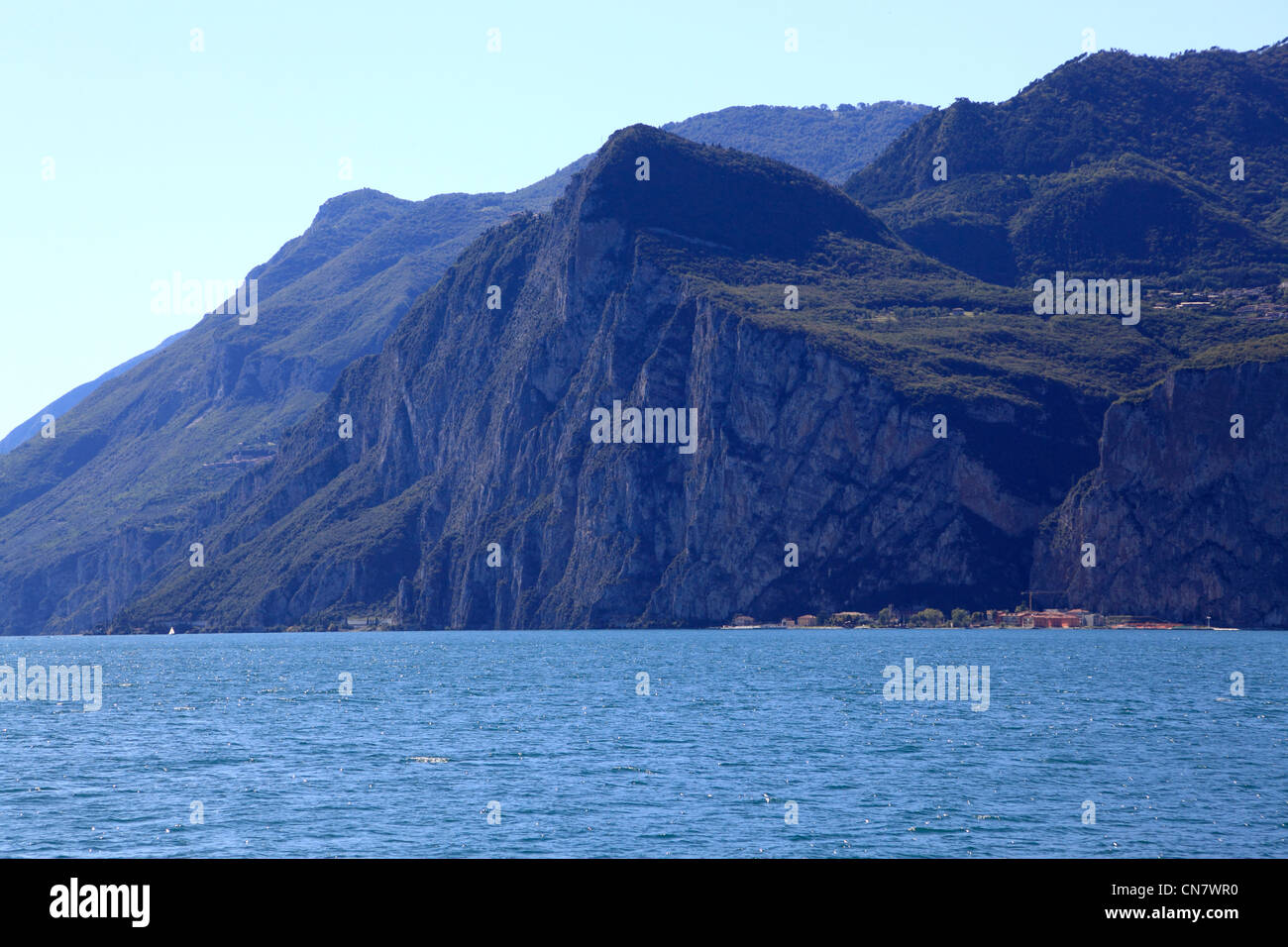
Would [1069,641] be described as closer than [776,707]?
No

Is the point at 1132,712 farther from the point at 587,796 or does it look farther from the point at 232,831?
the point at 232,831

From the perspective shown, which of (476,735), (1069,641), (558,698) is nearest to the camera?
(476,735)

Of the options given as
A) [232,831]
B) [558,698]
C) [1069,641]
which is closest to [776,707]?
[558,698]
